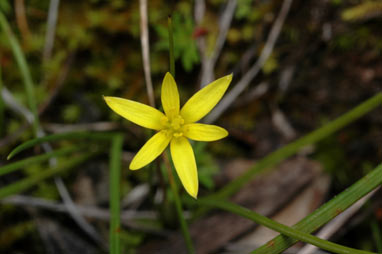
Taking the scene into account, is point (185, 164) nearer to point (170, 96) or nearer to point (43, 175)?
point (170, 96)

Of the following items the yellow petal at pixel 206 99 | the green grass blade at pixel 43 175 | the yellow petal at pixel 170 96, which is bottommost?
the yellow petal at pixel 206 99

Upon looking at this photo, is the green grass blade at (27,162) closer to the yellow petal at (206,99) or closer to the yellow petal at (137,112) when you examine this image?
the yellow petal at (137,112)

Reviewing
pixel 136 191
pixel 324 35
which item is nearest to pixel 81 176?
pixel 136 191

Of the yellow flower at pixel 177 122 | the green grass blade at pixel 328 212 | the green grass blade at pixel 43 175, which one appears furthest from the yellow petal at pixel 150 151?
the green grass blade at pixel 43 175

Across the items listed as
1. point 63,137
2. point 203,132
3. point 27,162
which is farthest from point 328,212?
point 27,162

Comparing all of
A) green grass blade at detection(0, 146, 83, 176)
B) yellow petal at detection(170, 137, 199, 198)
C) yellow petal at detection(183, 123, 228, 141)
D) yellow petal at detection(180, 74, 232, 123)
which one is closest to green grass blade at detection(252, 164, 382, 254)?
yellow petal at detection(170, 137, 199, 198)

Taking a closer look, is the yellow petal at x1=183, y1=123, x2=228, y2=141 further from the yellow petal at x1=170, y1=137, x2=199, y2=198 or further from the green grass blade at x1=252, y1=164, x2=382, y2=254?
the green grass blade at x1=252, y1=164, x2=382, y2=254
